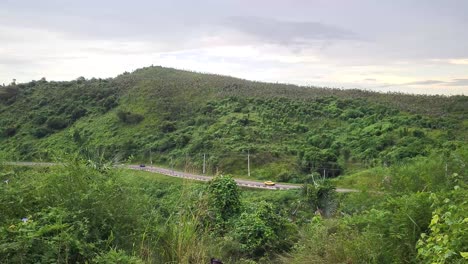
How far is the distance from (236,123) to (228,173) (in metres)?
12.3

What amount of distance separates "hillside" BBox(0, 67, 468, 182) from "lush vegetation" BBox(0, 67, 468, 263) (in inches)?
8.7

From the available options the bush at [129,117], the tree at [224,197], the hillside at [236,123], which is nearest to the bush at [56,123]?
the hillside at [236,123]

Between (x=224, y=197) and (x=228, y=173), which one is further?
(x=228, y=173)

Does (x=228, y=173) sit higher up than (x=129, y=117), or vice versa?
(x=129, y=117)

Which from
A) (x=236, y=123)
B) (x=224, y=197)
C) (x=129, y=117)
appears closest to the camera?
(x=224, y=197)

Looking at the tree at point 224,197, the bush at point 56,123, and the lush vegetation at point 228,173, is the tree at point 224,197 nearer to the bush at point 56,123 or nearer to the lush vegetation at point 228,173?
the lush vegetation at point 228,173

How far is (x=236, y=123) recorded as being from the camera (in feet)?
143

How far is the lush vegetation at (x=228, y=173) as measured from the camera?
2.82 m

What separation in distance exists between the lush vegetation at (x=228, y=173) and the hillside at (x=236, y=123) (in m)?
0.22

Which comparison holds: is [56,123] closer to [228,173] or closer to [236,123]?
[236,123]

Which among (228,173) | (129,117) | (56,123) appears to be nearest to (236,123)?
(228,173)

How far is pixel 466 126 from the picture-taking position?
39000 mm

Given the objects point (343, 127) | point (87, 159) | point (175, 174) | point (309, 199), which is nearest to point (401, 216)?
point (87, 159)

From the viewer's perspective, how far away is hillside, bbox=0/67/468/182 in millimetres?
34875
